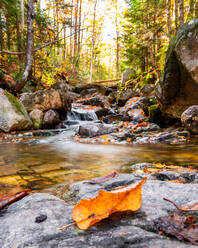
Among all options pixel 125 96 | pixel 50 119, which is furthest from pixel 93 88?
pixel 50 119

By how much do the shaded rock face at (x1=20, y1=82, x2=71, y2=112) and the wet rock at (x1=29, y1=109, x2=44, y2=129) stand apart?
52 centimetres

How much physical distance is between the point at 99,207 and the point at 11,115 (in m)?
6.95

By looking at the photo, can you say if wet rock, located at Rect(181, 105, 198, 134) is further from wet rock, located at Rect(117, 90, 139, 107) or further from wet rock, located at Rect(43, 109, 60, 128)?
wet rock, located at Rect(117, 90, 139, 107)

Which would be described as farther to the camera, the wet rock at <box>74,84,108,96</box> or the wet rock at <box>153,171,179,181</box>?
the wet rock at <box>74,84,108,96</box>

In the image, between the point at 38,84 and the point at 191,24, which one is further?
the point at 38,84

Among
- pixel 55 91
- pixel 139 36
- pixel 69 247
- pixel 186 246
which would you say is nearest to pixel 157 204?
pixel 186 246

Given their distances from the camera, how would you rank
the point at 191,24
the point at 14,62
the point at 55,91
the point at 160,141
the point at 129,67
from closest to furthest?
the point at 160,141 → the point at 191,24 → the point at 55,91 → the point at 14,62 → the point at 129,67

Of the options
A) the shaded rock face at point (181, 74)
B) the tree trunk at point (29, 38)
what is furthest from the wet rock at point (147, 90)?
the tree trunk at point (29, 38)

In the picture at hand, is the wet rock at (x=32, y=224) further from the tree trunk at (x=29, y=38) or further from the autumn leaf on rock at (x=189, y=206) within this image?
the tree trunk at (x=29, y=38)

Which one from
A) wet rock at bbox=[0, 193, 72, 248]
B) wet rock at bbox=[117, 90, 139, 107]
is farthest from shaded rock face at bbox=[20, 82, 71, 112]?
wet rock at bbox=[0, 193, 72, 248]

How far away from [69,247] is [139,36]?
1403 centimetres

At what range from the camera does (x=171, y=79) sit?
612cm

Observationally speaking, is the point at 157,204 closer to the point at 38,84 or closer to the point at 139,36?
the point at 38,84

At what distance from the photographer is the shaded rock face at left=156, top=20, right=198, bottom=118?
17.8 feet
